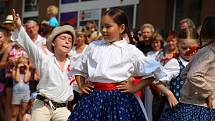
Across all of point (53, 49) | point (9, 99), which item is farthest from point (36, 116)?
point (9, 99)

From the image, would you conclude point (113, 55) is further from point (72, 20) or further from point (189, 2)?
point (72, 20)

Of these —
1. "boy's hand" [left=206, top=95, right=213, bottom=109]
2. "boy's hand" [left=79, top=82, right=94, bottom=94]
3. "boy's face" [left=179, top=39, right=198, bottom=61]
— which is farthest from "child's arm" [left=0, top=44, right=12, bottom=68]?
"boy's hand" [left=206, top=95, right=213, bottom=109]

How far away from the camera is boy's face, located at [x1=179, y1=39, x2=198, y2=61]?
682 centimetres

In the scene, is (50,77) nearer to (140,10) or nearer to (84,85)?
(84,85)

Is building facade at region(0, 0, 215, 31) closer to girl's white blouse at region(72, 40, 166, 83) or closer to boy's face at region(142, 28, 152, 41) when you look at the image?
boy's face at region(142, 28, 152, 41)

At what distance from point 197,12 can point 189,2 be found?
41 centimetres

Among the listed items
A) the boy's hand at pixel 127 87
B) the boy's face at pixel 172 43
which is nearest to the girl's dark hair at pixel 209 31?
the boy's hand at pixel 127 87

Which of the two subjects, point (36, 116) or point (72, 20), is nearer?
point (36, 116)

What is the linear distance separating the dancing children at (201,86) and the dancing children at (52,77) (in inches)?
59.2

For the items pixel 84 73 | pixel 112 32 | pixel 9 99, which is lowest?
pixel 9 99

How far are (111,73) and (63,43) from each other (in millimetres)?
1466

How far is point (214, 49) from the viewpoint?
5.28 meters

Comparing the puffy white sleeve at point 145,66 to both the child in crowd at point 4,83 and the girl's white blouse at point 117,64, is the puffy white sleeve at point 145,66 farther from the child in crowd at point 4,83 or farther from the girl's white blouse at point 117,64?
the child in crowd at point 4,83

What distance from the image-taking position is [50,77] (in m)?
6.57
